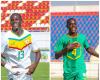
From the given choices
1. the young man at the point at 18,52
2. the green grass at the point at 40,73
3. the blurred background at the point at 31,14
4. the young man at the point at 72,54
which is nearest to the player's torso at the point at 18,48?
the young man at the point at 18,52

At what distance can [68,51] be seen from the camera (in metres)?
4.50

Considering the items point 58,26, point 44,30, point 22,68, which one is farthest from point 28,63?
point 58,26

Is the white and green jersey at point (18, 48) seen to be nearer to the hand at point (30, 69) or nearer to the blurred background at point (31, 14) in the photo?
the hand at point (30, 69)

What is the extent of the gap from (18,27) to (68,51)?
2.12ft

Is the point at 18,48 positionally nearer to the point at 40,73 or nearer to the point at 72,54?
the point at 72,54

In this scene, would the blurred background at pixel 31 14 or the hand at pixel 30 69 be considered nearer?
the hand at pixel 30 69

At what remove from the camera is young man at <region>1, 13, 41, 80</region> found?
4.17 m

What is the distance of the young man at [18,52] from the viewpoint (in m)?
4.17

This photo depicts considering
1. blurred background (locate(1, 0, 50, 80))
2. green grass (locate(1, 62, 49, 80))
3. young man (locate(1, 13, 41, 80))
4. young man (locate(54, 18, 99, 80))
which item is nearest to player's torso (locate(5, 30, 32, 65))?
young man (locate(1, 13, 41, 80))

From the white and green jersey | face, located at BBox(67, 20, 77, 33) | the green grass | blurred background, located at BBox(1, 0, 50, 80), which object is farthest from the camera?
blurred background, located at BBox(1, 0, 50, 80)

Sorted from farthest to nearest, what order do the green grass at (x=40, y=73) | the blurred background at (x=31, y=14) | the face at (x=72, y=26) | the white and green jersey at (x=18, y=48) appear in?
the blurred background at (x=31, y=14) → the green grass at (x=40, y=73) → the face at (x=72, y=26) → the white and green jersey at (x=18, y=48)

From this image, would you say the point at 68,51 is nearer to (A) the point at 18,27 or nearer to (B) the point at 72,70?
(B) the point at 72,70

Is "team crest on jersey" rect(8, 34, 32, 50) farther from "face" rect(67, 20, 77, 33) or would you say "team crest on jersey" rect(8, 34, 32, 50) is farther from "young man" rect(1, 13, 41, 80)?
"face" rect(67, 20, 77, 33)

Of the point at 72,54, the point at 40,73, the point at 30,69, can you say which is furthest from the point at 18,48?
the point at 40,73
